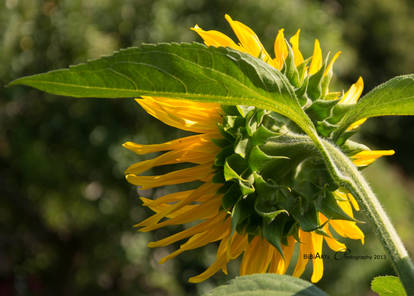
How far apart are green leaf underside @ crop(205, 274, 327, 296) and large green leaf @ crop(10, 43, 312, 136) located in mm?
108

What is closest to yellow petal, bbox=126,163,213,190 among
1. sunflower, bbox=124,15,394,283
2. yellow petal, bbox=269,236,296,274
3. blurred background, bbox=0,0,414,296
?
sunflower, bbox=124,15,394,283

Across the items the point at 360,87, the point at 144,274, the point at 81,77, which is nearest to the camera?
the point at 81,77

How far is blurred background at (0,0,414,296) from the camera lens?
10.0ft

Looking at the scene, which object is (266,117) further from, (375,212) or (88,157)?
(88,157)

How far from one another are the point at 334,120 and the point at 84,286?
3.40 m

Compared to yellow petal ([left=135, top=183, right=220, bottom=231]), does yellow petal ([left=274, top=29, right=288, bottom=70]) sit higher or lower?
higher

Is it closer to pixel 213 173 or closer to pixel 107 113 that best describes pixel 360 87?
pixel 213 173

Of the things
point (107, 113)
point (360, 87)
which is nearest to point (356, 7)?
point (107, 113)

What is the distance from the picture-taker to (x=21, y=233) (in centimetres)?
360

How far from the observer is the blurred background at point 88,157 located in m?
3.05

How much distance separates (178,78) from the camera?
31cm

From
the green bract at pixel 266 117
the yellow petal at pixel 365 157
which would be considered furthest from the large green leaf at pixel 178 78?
the yellow petal at pixel 365 157

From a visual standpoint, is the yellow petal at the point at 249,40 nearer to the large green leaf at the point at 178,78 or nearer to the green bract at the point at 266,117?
the green bract at the point at 266,117

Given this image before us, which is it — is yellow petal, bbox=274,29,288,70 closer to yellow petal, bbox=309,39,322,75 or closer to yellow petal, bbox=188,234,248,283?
yellow petal, bbox=309,39,322,75
